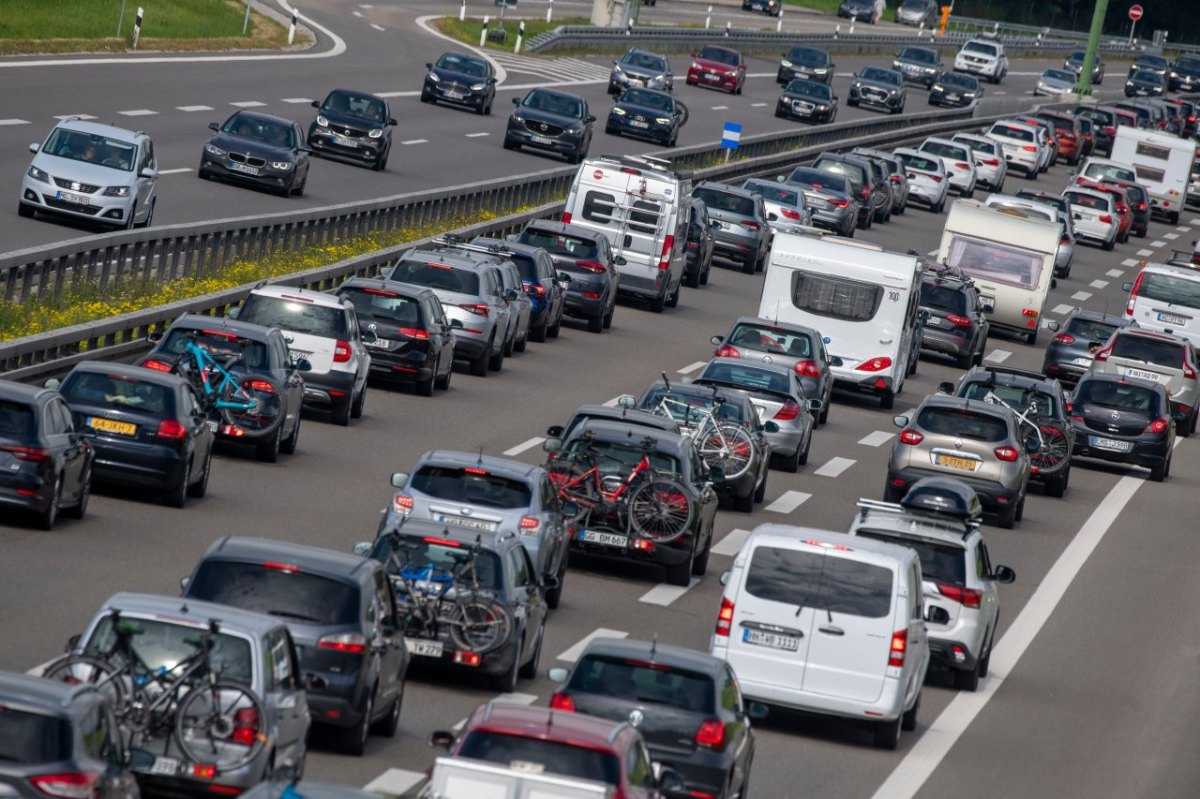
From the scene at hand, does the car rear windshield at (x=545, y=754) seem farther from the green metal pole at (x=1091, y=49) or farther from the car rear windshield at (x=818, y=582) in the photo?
the green metal pole at (x=1091, y=49)

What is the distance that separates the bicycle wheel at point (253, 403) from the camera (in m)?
26.6

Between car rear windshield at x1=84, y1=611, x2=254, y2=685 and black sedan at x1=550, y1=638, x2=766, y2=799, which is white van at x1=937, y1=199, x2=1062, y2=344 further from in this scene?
car rear windshield at x1=84, y1=611, x2=254, y2=685

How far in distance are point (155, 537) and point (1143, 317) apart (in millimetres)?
32669

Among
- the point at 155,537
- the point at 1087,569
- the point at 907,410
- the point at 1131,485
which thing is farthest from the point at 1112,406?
the point at 155,537

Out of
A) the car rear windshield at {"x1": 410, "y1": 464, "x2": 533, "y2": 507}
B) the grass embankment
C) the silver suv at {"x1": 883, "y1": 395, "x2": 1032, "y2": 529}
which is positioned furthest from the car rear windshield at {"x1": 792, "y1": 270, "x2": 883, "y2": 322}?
the grass embankment

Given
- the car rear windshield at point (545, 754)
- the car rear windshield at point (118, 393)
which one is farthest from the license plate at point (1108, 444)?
the car rear windshield at point (545, 754)

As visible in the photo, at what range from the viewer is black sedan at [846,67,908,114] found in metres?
86.4

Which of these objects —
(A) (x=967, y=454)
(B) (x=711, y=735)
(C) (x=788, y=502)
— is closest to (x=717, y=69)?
(A) (x=967, y=454)

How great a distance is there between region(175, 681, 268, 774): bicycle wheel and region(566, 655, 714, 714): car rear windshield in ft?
8.99

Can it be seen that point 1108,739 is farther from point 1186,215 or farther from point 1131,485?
point 1186,215

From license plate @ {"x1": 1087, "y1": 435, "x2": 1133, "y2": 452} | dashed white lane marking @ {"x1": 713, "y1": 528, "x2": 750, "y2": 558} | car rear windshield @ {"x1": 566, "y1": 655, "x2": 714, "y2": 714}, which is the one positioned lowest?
license plate @ {"x1": 1087, "y1": 435, "x2": 1133, "y2": 452}

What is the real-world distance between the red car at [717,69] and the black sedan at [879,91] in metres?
4.40

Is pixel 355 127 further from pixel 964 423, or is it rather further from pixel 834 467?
pixel 964 423

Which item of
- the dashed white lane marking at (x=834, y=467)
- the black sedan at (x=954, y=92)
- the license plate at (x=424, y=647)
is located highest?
the license plate at (x=424, y=647)
